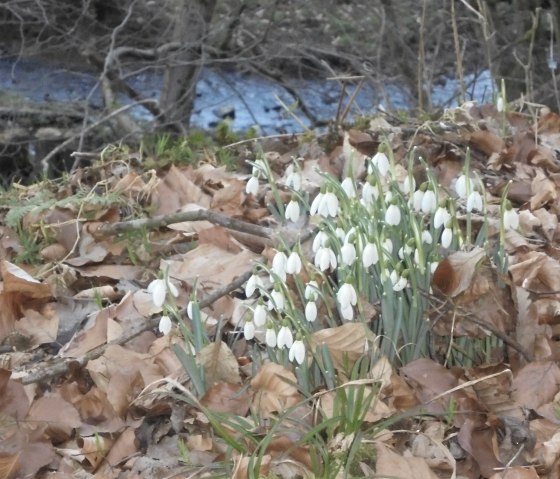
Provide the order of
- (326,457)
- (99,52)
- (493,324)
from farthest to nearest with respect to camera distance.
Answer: (99,52)
(493,324)
(326,457)

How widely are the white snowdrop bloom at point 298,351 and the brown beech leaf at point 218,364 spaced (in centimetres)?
20

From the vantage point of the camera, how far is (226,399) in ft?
5.89

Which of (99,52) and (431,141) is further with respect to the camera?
(99,52)

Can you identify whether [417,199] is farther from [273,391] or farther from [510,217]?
[273,391]

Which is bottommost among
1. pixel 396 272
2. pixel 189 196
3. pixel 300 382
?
pixel 189 196

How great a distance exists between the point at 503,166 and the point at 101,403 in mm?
1802

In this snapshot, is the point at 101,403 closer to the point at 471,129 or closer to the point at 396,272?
the point at 396,272

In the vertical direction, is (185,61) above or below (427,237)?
below

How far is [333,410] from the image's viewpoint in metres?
1.67

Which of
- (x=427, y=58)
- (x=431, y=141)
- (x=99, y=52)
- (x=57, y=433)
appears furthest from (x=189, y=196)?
(x=427, y=58)

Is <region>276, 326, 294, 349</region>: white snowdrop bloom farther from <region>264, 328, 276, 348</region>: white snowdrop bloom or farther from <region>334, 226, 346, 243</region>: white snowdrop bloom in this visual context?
<region>334, 226, 346, 243</region>: white snowdrop bloom

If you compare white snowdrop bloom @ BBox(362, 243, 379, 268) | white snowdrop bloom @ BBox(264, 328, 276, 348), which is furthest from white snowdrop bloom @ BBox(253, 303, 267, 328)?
white snowdrop bloom @ BBox(362, 243, 379, 268)

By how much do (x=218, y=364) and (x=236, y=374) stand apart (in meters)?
0.05

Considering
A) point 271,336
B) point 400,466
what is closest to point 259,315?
point 271,336
